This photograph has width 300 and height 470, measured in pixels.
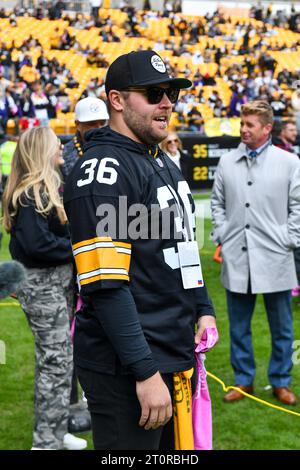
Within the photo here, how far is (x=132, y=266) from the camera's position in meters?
2.55

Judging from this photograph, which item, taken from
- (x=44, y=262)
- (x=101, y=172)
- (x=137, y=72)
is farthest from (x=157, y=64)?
(x=44, y=262)

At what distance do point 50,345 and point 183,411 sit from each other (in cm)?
158

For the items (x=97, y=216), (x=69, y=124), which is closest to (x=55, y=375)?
(x=97, y=216)

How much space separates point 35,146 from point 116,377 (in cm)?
189

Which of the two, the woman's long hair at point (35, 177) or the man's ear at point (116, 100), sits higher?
the man's ear at point (116, 100)

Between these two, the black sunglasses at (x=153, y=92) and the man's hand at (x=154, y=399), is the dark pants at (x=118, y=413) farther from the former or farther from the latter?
the black sunglasses at (x=153, y=92)

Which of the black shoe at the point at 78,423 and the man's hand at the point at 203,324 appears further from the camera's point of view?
the black shoe at the point at 78,423

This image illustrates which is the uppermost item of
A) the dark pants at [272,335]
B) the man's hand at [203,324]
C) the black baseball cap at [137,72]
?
the black baseball cap at [137,72]

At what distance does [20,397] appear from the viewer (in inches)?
211

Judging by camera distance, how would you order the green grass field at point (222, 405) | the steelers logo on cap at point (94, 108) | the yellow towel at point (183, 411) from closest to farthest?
the yellow towel at point (183, 411) < the green grass field at point (222, 405) < the steelers logo on cap at point (94, 108)

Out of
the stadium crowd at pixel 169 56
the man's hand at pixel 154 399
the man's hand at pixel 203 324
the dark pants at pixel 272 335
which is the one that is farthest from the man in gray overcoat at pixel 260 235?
the stadium crowd at pixel 169 56

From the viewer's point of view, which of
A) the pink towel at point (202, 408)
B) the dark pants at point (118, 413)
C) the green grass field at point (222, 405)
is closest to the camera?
the dark pants at point (118, 413)

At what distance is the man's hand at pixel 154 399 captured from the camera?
7.95 feet
